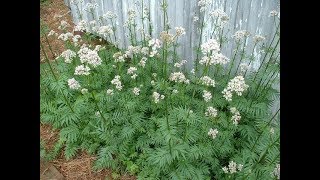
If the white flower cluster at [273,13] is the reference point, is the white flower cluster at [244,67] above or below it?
below

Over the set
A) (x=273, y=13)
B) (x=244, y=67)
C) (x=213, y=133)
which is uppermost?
(x=273, y=13)

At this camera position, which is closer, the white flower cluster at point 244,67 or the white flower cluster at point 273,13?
the white flower cluster at point 273,13

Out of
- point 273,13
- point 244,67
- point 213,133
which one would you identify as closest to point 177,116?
point 213,133

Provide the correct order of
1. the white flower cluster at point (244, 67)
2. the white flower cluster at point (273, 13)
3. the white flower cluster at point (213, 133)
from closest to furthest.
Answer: the white flower cluster at point (213, 133), the white flower cluster at point (273, 13), the white flower cluster at point (244, 67)

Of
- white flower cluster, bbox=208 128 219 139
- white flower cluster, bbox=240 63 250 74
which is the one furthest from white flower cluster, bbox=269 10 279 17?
white flower cluster, bbox=208 128 219 139

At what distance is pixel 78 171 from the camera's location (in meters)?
4.59

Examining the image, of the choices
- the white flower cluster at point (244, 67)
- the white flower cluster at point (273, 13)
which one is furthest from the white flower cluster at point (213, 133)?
the white flower cluster at point (273, 13)

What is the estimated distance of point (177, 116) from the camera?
13.3 ft

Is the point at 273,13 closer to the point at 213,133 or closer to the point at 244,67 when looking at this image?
the point at 244,67

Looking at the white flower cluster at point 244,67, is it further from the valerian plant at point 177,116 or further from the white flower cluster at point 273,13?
the white flower cluster at point 273,13

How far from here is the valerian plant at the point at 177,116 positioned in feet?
12.6

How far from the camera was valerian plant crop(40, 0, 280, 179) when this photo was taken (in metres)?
3.84

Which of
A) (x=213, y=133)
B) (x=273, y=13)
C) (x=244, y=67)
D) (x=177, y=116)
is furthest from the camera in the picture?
(x=244, y=67)

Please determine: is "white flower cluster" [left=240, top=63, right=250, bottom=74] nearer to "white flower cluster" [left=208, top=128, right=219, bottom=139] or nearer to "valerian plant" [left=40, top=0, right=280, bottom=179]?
"valerian plant" [left=40, top=0, right=280, bottom=179]
